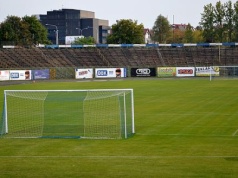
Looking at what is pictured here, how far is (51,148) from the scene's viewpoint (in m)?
23.7

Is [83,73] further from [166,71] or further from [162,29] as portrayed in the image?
[162,29]

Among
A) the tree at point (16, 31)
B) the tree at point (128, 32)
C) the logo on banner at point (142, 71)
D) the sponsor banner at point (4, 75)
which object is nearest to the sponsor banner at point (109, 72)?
the logo on banner at point (142, 71)

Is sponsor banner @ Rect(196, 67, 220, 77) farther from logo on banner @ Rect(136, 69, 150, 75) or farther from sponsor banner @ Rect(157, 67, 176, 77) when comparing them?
logo on banner @ Rect(136, 69, 150, 75)

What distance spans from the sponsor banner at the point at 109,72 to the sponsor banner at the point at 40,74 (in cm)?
842

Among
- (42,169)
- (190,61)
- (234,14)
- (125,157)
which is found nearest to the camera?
(42,169)

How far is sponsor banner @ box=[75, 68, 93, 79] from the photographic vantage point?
9301cm

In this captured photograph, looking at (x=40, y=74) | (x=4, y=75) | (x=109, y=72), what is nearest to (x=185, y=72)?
(x=109, y=72)

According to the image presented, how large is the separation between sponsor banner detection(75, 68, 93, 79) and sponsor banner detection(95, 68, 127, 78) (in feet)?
3.48

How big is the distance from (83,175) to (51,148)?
19.5ft

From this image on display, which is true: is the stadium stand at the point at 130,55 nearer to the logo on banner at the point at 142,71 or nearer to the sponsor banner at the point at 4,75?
the logo on banner at the point at 142,71

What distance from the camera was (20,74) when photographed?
85.4m

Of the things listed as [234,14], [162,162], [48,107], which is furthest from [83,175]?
[234,14]

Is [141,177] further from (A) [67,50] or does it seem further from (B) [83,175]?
(A) [67,50]

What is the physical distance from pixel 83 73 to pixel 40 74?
784 cm
